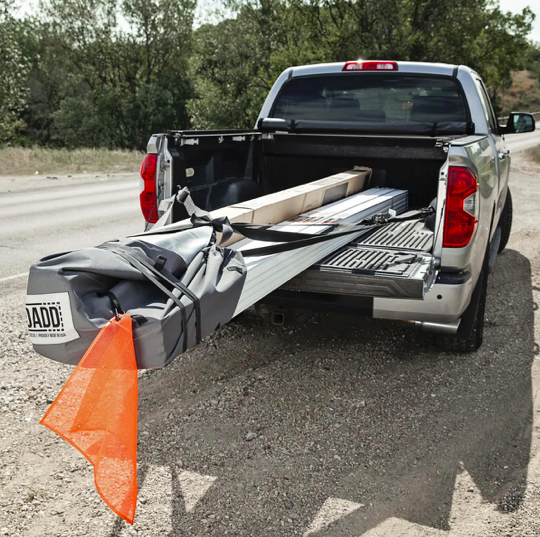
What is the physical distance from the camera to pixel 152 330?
7.32ft

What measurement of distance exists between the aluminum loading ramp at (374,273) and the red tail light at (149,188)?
4.48ft

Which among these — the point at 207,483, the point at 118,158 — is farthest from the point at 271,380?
the point at 118,158

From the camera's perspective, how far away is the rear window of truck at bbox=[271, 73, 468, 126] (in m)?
5.36

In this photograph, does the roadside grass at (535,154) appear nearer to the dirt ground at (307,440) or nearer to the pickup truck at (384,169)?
the pickup truck at (384,169)

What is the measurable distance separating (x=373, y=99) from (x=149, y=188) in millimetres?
2327

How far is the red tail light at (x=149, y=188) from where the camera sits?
4395 mm

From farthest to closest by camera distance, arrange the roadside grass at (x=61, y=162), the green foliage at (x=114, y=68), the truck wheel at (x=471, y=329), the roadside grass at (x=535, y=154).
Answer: the green foliage at (x=114, y=68), the roadside grass at (x=535, y=154), the roadside grass at (x=61, y=162), the truck wheel at (x=471, y=329)

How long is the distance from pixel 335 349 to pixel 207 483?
1.81 metres

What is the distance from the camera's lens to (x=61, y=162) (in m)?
20.8

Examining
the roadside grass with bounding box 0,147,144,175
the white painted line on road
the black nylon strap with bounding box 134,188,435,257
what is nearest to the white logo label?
the black nylon strap with bounding box 134,188,435,257

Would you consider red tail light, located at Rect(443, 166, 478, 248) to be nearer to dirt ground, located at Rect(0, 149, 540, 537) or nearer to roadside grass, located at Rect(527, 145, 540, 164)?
dirt ground, located at Rect(0, 149, 540, 537)

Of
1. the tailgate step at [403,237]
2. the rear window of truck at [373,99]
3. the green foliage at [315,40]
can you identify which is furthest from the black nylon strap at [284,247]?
the green foliage at [315,40]

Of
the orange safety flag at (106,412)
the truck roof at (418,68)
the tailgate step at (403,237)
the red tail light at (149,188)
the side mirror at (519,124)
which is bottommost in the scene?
the orange safety flag at (106,412)

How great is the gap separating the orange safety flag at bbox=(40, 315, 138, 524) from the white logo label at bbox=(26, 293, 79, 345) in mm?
162
